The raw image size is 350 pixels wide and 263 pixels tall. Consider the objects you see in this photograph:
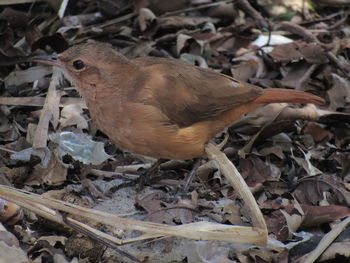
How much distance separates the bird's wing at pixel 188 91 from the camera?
491 cm

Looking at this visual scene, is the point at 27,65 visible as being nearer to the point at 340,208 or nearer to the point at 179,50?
the point at 179,50

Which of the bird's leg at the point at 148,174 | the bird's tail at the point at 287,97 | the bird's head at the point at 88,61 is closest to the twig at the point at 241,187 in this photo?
the bird's leg at the point at 148,174

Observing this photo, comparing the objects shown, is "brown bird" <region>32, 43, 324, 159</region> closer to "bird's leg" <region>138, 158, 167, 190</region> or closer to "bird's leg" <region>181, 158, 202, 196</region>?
"bird's leg" <region>181, 158, 202, 196</region>

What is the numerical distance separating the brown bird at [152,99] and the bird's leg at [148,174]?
0.32m

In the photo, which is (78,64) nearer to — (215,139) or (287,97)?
(215,139)

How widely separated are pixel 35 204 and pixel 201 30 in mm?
3402

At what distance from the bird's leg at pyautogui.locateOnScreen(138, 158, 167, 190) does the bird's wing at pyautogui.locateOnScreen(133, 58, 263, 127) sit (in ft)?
1.53

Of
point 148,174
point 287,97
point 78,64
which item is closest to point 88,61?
point 78,64

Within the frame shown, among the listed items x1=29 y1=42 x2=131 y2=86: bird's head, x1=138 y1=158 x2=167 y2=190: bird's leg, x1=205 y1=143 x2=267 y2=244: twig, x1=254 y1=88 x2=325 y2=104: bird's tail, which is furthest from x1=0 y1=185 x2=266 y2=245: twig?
x1=254 y1=88 x2=325 y2=104: bird's tail

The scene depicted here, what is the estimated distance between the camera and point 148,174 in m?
5.12

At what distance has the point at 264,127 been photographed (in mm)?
5594

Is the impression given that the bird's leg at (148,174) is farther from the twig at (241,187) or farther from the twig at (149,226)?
the twig at (149,226)

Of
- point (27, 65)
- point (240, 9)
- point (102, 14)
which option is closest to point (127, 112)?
point (27, 65)

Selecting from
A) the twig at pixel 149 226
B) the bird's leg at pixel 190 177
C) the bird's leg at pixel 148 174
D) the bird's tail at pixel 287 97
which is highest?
the twig at pixel 149 226
